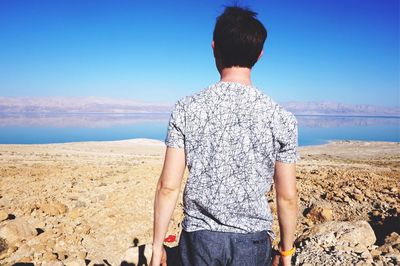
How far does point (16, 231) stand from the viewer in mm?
5477

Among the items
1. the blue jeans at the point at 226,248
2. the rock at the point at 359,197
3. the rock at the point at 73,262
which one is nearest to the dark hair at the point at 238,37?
the blue jeans at the point at 226,248

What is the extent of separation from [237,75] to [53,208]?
265 inches

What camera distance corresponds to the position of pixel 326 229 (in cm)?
460

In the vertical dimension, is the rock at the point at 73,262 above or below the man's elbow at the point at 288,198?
below

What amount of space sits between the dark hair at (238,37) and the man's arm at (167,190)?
0.57 meters

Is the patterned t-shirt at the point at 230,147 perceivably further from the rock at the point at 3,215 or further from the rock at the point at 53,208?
the rock at the point at 3,215

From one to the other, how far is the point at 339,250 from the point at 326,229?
0.77 metres

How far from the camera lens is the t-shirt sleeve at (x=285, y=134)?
5.23 ft

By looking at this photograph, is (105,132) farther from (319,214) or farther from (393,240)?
(393,240)

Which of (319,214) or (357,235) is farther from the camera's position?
(319,214)

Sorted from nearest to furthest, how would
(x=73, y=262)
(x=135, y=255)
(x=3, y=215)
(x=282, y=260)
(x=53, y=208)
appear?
(x=282, y=260) → (x=73, y=262) → (x=135, y=255) → (x=3, y=215) → (x=53, y=208)

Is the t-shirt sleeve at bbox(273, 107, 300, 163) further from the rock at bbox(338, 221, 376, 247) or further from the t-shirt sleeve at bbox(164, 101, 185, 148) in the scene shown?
the rock at bbox(338, 221, 376, 247)

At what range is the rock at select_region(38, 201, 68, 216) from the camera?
6.89 m

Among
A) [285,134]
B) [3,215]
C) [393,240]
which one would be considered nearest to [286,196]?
[285,134]
